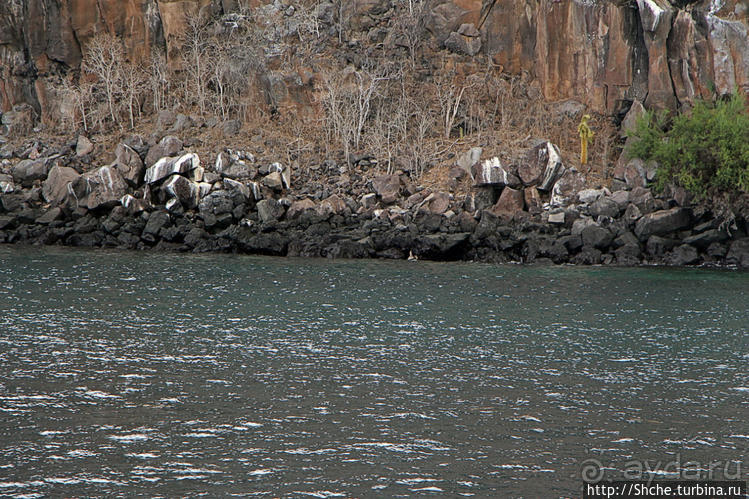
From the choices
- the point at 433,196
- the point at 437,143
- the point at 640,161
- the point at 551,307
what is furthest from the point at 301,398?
the point at 437,143

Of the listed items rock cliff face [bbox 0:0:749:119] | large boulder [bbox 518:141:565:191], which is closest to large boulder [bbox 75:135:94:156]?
rock cliff face [bbox 0:0:749:119]

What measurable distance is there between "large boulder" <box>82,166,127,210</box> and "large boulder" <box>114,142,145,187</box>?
0.48 m

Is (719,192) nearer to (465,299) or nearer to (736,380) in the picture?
(465,299)

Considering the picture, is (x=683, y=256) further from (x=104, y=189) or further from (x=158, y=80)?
(x=158, y=80)

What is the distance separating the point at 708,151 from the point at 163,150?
104 ft

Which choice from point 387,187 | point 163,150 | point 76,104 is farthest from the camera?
point 76,104

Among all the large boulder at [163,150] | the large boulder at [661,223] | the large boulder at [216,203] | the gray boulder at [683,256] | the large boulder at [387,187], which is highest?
the large boulder at [163,150]

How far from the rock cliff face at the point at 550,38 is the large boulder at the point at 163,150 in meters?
12.0

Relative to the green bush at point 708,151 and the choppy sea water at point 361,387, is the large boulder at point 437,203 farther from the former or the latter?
the choppy sea water at point 361,387

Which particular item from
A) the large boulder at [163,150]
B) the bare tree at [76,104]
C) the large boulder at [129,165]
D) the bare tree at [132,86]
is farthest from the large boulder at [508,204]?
the bare tree at [76,104]

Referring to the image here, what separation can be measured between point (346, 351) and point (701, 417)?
8974 mm

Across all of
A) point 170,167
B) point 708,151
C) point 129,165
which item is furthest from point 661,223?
point 129,165

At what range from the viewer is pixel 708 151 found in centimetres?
4088

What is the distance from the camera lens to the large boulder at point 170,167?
47.1 metres
